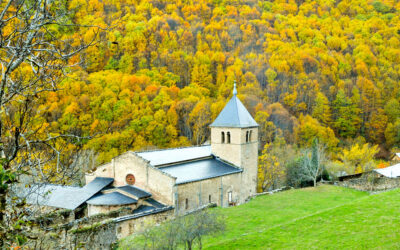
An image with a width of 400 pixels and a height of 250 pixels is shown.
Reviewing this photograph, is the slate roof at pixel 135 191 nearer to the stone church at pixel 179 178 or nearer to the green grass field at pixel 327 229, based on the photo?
the stone church at pixel 179 178

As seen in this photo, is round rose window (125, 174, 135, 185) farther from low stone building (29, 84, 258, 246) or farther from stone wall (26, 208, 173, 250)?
stone wall (26, 208, 173, 250)

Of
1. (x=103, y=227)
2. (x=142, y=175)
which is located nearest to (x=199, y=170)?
(x=142, y=175)

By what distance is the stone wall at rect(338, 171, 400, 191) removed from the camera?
2762cm

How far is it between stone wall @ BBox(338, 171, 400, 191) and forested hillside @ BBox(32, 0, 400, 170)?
15692mm

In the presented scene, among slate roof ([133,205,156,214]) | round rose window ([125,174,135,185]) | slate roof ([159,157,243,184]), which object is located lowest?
slate roof ([133,205,156,214])

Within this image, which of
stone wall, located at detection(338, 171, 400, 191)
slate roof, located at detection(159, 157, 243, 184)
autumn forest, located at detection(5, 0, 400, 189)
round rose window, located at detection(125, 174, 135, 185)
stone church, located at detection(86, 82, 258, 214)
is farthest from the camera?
autumn forest, located at detection(5, 0, 400, 189)

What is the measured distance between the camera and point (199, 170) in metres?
26.4

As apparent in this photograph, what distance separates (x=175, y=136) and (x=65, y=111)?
1477 centimetres

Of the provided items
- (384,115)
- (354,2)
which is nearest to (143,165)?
(384,115)

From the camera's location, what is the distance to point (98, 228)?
675 inches

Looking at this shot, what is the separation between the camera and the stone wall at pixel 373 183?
27625mm

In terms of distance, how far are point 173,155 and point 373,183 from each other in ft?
53.2

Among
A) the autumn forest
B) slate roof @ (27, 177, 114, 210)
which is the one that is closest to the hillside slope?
slate roof @ (27, 177, 114, 210)

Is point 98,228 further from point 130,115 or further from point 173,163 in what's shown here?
point 130,115
